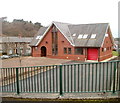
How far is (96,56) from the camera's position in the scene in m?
20.8

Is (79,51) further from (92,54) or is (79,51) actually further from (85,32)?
(85,32)

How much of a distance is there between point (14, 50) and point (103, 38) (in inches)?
828

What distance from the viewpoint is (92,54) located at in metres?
21.1

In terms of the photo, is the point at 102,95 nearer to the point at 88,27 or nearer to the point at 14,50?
the point at 88,27

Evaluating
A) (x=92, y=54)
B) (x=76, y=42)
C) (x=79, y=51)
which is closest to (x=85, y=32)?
(x=76, y=42)

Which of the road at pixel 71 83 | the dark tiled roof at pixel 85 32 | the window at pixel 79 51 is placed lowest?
the road at pixel 71 83

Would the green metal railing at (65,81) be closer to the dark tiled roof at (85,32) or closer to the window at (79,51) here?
the dark tiled roof at (85,32)

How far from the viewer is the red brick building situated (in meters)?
21.0

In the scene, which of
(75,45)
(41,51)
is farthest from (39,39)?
(75,45)

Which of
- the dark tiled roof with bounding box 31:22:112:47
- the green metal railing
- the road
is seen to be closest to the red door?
the dark tiled roof with bounding box 31:22:112:47

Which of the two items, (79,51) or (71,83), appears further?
(79,51)

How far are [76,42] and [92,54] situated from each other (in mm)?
3190

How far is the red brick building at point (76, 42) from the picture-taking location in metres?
21.0

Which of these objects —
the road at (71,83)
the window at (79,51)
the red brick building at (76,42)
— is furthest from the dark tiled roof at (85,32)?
the road at (71,83)
